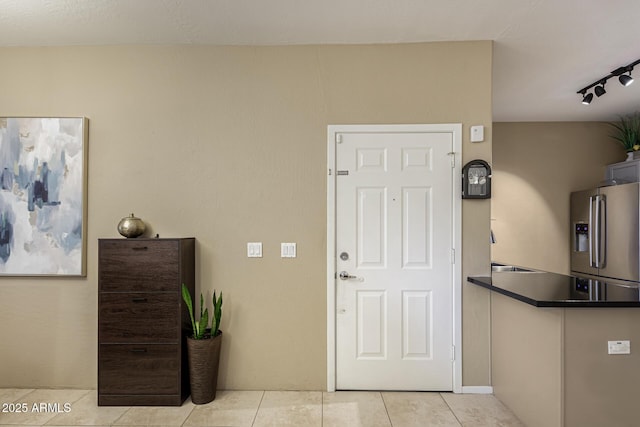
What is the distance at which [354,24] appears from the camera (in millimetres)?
2637

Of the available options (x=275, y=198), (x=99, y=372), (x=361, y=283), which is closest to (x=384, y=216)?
(x=361, y=283)

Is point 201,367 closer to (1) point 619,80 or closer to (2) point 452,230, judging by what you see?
(2) point 452,230

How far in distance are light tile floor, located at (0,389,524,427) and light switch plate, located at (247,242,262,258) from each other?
103cm

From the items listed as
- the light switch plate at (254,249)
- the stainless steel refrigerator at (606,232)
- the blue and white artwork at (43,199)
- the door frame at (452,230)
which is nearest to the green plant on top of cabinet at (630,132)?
the stainless steel refrigerator at (606,232)

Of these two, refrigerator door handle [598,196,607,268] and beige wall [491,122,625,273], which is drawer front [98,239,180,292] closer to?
beige wall [491,122,625,273]

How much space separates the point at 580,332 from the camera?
2.06 m

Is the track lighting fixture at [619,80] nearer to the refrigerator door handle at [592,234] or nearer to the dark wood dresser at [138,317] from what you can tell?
the refrigerator door handle at [592,234]

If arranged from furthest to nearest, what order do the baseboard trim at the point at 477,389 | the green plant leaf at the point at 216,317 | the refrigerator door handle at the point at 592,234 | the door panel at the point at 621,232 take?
1. the refrigerator door handle at the point at 592,234
2. the door panel at the point at 621,232
3. the baseboard trim at the point at 477,389
4. the green plant leaf at the point at 216,317

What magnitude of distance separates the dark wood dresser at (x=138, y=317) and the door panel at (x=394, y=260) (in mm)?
1183

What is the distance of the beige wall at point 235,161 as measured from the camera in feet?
9.53

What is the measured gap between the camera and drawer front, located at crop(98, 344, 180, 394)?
2.63 metres

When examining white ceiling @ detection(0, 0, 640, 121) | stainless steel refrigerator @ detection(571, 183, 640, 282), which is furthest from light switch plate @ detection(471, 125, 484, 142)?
stainless steel refrigerator @ detection(571, 183, 640, 282)

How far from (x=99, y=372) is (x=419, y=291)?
235 cm

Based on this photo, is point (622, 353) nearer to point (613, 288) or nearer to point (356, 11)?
point (613, 288)
